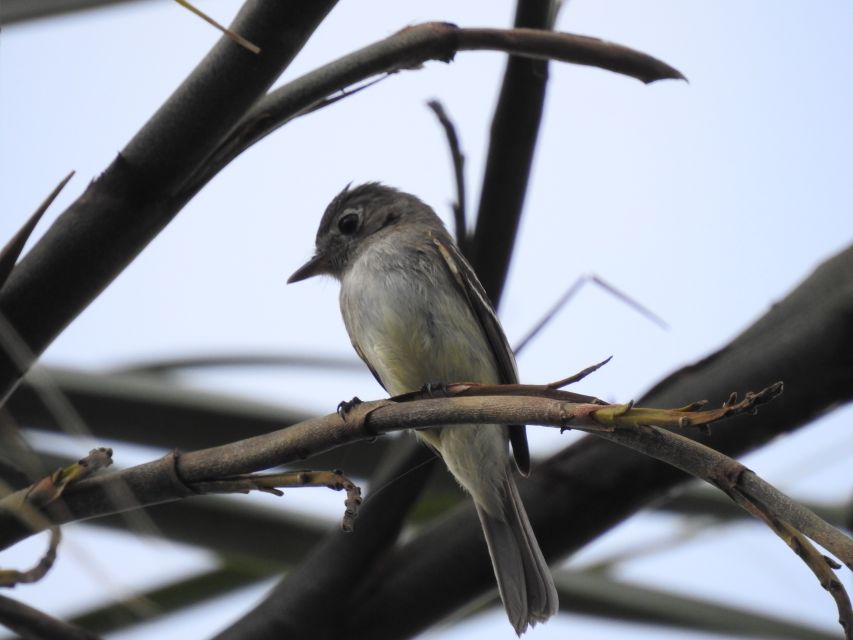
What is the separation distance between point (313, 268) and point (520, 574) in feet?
6.07

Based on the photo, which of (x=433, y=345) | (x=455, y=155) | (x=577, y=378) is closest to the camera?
(x=577, y=378)

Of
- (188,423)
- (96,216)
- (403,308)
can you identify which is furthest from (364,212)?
(96,216)

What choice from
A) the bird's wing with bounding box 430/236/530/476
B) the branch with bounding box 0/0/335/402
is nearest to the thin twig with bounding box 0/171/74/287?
the branch with bounding box 0/0/335/402

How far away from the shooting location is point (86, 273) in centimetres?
152

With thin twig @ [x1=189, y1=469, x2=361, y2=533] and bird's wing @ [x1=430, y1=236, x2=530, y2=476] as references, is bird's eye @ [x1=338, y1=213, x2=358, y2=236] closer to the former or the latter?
bird's wing @ [x1=430, y1=236, x2=530, y2=476]

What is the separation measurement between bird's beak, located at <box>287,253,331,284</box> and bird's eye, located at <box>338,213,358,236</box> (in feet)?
0.39

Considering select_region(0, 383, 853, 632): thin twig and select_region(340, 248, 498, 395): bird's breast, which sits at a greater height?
select_region(340, 248, 498, 395): bird's breast

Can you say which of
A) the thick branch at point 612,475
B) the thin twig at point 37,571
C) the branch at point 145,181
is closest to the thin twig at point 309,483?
the thin twig at point 37,571

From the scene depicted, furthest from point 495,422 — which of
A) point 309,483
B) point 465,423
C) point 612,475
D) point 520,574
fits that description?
point 520,574

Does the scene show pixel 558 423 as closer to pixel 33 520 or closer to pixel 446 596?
pixel 33 520

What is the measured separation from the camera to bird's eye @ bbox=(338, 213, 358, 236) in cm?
394

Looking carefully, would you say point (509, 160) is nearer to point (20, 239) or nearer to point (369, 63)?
point (369, 63)

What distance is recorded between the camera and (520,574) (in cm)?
235

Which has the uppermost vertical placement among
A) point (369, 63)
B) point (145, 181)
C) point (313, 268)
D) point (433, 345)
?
point (313, 268)
